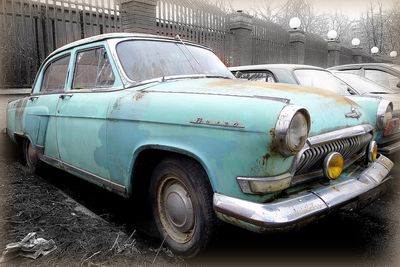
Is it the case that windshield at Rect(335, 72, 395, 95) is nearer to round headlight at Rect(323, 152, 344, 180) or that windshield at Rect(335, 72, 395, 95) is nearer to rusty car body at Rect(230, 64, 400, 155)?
rusty car body at Rect(230, 64, 400, 155)

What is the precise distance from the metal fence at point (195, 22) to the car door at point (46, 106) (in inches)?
187

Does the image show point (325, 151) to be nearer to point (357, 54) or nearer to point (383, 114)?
point (383, 114)

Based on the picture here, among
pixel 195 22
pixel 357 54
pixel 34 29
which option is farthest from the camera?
pixel 357 54

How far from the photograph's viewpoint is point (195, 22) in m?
10.2

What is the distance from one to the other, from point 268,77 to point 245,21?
7353 mm

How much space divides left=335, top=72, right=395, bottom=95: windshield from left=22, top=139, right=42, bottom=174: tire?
4.69 metres

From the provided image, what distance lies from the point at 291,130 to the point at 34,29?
6.52 metres

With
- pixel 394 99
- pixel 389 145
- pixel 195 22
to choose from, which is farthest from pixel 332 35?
pixel 389 145

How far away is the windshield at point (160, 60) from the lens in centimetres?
312

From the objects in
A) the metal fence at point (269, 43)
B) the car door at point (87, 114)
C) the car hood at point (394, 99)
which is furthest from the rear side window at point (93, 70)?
the metal fence at point (269, 43)

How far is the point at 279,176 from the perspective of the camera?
81.4 inches

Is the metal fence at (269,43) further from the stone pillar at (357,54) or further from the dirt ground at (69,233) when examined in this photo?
the dirt ground at (69,233)

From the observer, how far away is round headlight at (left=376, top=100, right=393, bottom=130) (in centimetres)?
327

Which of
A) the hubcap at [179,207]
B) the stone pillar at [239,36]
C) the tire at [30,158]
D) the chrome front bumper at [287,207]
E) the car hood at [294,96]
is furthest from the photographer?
the stone pillar at [239,36]
